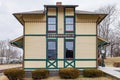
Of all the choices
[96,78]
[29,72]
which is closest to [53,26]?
[29,72]

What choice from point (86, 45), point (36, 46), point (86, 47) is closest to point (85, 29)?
point (86, 45)

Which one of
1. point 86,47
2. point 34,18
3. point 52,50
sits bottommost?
point 52,50

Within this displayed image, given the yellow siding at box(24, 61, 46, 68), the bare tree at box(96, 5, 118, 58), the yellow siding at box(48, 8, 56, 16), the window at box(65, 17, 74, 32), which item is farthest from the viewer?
the bare tree at box(96, 5, 118, 58)

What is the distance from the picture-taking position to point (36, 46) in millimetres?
27719

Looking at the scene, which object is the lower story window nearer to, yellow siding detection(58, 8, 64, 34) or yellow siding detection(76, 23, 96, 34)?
yellow siding detection(58, 8, 64, 34)

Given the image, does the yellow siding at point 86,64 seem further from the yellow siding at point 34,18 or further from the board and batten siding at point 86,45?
the yellow siding at point 34,18

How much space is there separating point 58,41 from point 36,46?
2.16m

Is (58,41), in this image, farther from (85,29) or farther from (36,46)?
(85,29)

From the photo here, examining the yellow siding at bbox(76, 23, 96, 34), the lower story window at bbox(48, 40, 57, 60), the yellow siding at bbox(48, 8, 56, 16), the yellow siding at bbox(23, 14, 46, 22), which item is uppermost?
the yellow siding at bbox(48, 8, 56, 16)

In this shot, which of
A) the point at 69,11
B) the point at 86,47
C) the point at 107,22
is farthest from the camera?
the point at 107,22

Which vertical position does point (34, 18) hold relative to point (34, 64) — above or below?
above

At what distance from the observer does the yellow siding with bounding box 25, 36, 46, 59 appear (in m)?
27.7

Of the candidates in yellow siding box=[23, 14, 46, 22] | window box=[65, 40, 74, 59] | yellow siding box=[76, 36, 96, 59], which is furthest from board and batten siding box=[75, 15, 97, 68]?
yellow siding box=[23, 14, 46, 22]

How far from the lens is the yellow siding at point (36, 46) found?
27.7m
